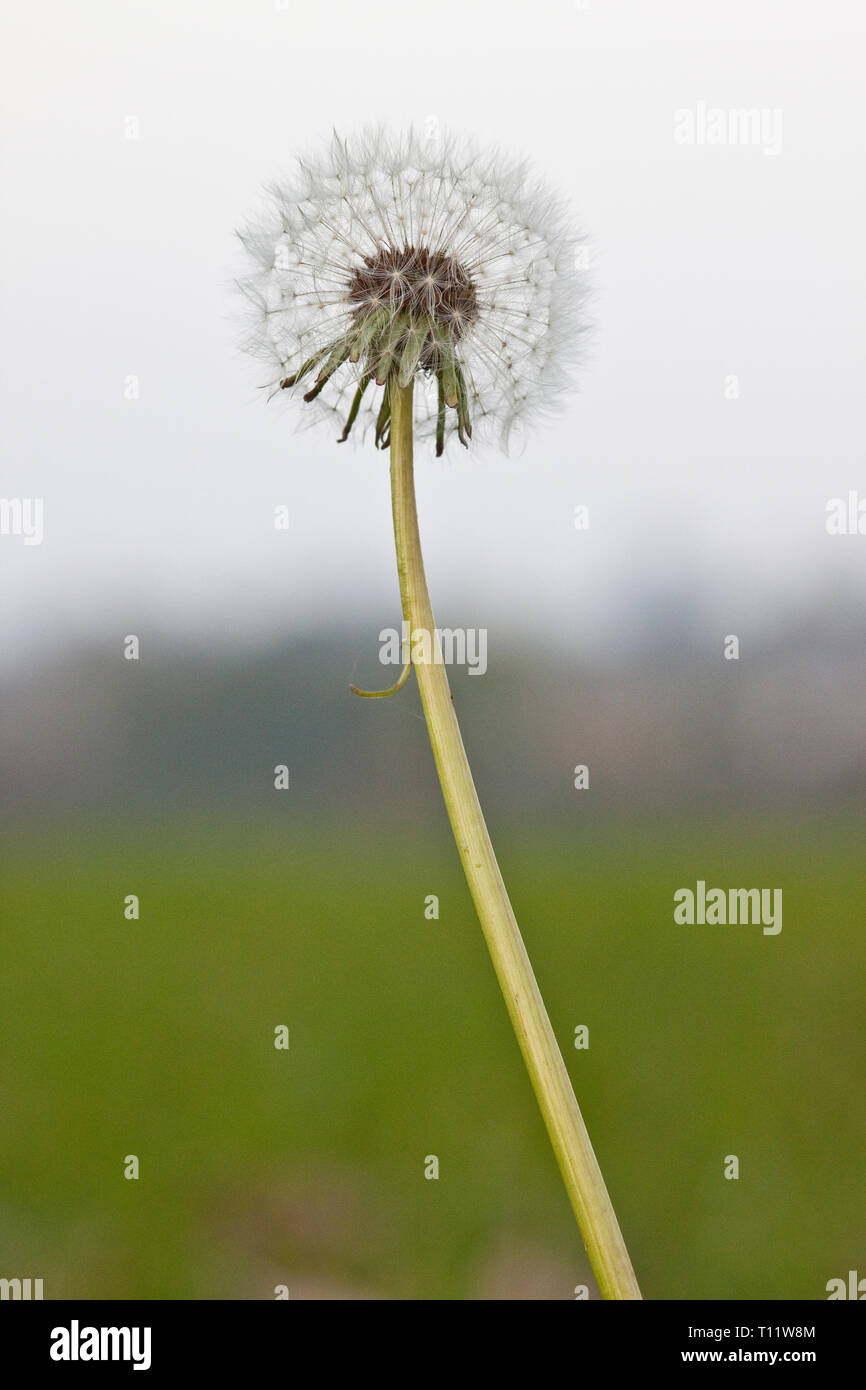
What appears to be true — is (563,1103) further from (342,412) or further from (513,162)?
(513,162)

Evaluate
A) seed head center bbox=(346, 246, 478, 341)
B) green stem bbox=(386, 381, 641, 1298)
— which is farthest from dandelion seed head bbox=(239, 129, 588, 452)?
green stem bbox=(386, 381, 641, 1298)

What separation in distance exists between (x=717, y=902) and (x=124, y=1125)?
667 mm

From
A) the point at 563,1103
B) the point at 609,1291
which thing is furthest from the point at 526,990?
the point at 609,1291

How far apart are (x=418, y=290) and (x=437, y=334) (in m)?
0.03

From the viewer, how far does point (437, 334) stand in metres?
0.57

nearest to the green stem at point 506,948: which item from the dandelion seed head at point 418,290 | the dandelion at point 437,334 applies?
the dandelion at point 437,334

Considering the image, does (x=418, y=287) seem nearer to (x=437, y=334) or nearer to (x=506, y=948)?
(x=437, y=334)

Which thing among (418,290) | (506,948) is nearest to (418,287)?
(418,290)

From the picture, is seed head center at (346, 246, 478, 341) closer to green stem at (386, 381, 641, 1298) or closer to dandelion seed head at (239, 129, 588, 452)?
dandelion seed head at (239, 129, 588, 452)

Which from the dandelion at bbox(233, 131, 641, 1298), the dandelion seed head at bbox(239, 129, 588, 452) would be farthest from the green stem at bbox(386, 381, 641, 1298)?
the dandelion seed head at bbox(239, 129, 588, 452)

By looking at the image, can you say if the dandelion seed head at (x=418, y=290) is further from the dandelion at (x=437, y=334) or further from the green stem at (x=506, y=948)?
the green stem at (x=506, y=948)

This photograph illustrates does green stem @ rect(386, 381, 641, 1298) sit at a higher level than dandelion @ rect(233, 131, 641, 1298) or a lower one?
lower

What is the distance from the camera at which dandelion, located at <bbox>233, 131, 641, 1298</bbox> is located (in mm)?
511

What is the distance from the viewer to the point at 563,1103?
0.51m
